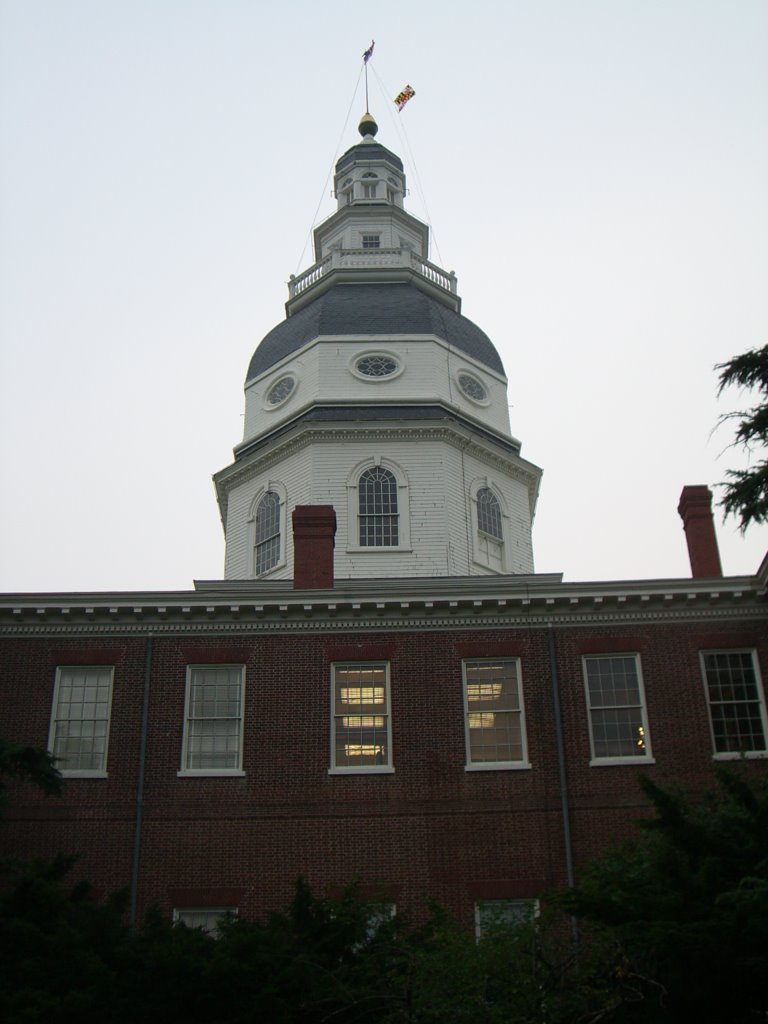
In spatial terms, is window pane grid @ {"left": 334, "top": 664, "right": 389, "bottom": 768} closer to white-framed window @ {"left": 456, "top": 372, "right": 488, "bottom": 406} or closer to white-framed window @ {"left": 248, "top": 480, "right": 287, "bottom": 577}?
white-framed window @ {"left": 248, "top": 480, "right": 287, "bottom": 577}

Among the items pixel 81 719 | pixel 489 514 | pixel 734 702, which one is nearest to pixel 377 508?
pixel 489 514

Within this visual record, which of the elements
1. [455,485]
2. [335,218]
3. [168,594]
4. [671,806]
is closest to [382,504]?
[455,485]

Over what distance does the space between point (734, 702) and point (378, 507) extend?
1273 cm

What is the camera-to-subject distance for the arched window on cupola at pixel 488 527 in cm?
3509

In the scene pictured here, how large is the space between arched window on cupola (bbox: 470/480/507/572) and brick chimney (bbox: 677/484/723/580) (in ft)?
26.7

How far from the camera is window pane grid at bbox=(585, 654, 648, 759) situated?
24.7 m

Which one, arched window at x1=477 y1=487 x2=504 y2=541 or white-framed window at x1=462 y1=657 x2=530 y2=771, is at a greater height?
arched window at x1=477 y1=487 x2=504 y2=541

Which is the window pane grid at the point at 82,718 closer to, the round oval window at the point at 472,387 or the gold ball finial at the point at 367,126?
the round oval window at the point at 472,387

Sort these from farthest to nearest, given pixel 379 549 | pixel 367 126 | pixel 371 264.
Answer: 1. pixel 367 126
2. pixel 371 264
3. pixel 379 549

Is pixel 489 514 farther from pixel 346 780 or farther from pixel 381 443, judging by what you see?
pixel 346 780

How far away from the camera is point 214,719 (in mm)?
24984

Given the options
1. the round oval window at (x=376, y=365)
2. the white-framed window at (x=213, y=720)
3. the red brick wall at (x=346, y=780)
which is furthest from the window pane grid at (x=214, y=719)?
the round oval window at (x=376, y=365)

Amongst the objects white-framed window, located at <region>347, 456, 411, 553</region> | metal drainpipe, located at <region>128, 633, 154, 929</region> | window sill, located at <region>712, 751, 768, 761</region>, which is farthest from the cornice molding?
white-framed window, located at <region>347, 456, 411, 553</region>

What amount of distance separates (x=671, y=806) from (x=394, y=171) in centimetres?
3734
